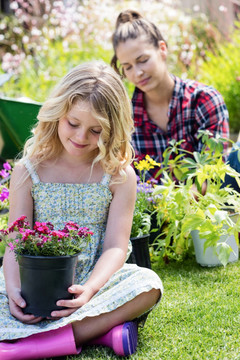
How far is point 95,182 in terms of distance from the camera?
229 cm

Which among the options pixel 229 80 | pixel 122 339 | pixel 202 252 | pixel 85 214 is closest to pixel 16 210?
pixel 85 214

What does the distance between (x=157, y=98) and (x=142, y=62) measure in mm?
265

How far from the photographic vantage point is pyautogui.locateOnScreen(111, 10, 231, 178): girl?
11.3 feet

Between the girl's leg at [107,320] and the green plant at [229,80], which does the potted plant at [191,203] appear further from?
the green plant at [229,80]

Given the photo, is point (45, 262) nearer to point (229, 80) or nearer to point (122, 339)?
point (122, 339)

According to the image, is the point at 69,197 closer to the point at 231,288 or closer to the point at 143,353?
the point at 143,353

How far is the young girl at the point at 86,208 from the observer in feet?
6.34

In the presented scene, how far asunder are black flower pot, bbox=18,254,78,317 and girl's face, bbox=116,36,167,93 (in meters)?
1.82

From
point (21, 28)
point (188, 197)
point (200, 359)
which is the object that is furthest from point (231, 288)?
point (21, 28)

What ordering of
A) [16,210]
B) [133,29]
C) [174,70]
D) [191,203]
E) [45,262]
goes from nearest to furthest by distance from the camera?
[45,262] → [16,210] → [191,203] → [133,29] → [174,70]

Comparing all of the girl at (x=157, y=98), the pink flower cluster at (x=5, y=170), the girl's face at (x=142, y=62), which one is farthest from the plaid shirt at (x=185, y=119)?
the pink flower cluster at (x=5, y=170)

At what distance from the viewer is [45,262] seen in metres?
1.84

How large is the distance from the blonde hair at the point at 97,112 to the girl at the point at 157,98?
1137 mm

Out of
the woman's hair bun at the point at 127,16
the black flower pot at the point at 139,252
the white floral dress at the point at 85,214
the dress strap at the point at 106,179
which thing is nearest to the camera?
the white floral dress at the point at 85,214
